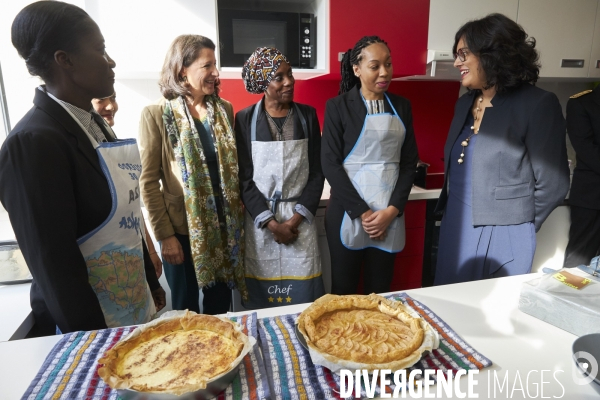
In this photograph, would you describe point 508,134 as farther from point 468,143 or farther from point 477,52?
point 477,52

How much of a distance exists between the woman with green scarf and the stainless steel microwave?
417 millimetres

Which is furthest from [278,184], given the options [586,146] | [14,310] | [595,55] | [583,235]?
[595,55]

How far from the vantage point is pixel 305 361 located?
0.80 metres

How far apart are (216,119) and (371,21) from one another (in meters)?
1.10

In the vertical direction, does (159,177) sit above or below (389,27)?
below

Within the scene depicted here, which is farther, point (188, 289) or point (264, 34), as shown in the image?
point (264, 34)

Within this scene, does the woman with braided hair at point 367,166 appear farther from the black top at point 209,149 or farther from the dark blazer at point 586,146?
the dark blazer at point 586,146

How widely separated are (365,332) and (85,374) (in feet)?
1.87

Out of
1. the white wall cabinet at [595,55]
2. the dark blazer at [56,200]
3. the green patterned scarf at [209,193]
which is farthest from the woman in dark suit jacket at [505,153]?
the white wall cabinet at [595,55]

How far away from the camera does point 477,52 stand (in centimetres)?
150

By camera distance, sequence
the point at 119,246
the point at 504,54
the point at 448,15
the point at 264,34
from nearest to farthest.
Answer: the point at 119,246, the point at 504,54, the point at 264,34, the point at 448,15

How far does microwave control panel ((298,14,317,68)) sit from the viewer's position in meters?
2.10

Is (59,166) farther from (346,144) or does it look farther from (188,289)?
(346,144)

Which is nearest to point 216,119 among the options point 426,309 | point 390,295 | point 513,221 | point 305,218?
point 305,218
